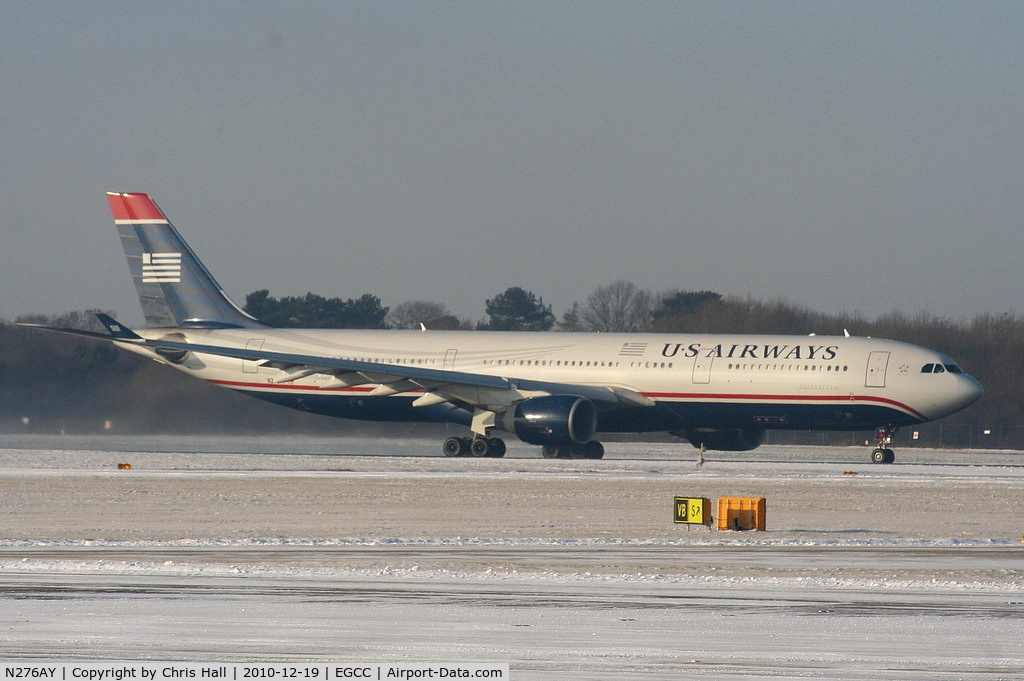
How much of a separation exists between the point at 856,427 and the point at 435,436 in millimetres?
17663

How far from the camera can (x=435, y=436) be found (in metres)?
51.7

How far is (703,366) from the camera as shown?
130 feet

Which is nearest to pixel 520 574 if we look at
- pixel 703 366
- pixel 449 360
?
pixel 703 366

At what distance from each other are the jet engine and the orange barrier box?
67.0 feet

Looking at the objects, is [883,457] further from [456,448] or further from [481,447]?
[456,448]

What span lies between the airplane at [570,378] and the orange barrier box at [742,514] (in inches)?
664

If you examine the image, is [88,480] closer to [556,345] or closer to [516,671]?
[556,345]

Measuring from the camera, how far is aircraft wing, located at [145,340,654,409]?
131ft

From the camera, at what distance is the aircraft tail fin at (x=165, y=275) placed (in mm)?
47125

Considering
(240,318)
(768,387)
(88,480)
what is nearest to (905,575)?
(88,480)

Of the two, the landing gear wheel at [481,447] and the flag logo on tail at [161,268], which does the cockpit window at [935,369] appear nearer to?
the landing gear wheel at [481,447]

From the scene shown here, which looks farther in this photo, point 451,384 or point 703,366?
point 451,384

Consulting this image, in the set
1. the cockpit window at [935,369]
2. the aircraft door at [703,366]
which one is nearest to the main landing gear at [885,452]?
the cockpit window at [935,369]

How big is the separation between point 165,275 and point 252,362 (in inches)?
206
